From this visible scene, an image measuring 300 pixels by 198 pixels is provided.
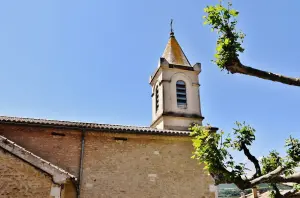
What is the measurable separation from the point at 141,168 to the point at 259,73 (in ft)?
26.9

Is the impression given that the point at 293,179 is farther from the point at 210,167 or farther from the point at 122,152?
the point at 122,152

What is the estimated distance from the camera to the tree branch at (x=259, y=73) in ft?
18.9

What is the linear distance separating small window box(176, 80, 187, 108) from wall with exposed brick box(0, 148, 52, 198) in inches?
379

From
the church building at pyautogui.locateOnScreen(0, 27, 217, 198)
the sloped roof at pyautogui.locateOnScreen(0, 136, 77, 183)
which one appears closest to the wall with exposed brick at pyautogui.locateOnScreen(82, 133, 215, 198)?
the church building at pyautogui.locateOnScreen(0, 27, 217, 198)

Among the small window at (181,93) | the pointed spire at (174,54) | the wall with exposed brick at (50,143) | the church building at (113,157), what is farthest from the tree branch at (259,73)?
the pointed spire at (174,54)

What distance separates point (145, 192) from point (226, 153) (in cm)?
591

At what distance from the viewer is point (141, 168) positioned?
13031 mm

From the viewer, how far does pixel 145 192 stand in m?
12.6

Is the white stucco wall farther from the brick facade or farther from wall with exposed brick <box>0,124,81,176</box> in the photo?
wall with exposed brick <box>0,124,81,176</box>

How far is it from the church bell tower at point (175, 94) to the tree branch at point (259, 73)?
32.9 feet

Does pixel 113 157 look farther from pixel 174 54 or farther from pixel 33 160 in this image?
pixel 174 54

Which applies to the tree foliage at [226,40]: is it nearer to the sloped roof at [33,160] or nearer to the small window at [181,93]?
the sloped roof at [33,160]

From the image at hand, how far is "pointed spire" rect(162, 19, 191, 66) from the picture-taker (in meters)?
18.9

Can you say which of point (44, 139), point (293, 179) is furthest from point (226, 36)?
point (44, 139)
